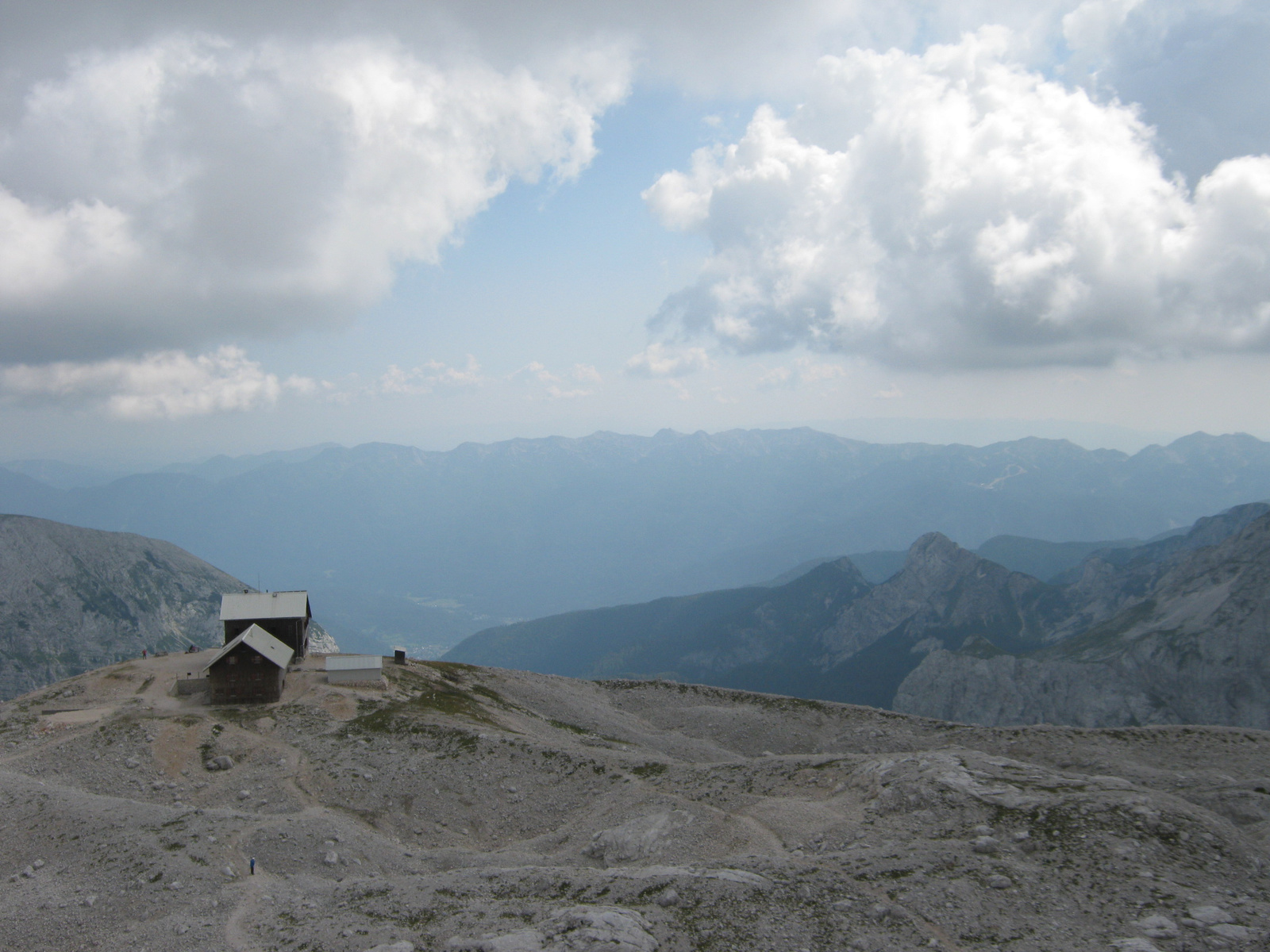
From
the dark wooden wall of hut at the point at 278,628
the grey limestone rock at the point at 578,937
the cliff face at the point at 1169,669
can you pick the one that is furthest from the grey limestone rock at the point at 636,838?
the cliff face at the point at 1169,669

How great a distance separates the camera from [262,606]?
64.4m

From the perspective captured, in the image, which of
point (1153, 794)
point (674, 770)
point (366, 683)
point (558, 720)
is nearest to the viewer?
point (1153, 794)

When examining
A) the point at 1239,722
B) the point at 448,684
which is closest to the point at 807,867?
the point at 448,684

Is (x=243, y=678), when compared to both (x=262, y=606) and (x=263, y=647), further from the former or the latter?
(x=262, y=606)

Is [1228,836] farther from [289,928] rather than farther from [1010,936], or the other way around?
[289,928]

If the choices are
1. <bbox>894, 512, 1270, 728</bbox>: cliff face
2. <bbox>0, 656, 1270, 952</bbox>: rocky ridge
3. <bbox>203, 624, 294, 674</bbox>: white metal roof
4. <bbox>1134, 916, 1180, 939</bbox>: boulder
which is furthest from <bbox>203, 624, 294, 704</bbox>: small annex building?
<bbox>894, 512, 1270, 728</bbox>: cliff face

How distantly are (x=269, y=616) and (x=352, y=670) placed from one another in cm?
1163

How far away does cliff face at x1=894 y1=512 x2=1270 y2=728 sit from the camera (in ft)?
510

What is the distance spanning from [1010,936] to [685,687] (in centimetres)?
5990

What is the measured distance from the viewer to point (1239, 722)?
492 feet

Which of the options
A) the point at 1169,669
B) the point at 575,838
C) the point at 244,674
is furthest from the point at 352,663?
the point at 1169,669

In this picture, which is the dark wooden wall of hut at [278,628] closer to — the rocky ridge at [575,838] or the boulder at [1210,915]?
the rocky ridge at [575,838]

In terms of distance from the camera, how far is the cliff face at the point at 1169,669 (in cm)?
15550

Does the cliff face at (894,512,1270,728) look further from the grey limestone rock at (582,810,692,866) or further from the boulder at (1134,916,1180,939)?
the grey limestone rock at (582,810,692,866)
